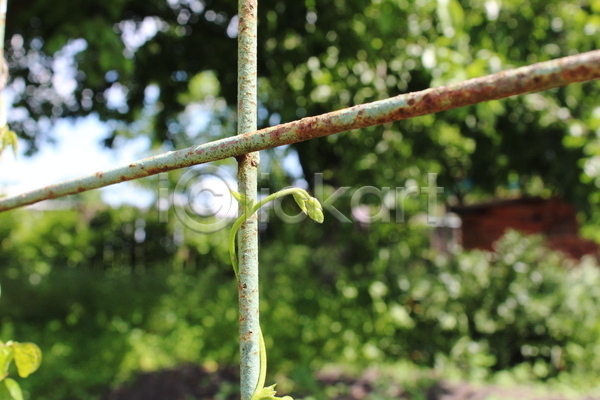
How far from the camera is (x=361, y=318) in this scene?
4430 millimetres

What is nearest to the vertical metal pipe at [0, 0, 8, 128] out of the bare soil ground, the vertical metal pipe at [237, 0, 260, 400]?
the vertical metal pipe at [237, 0, 260, 400]

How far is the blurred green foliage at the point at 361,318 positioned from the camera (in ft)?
13.4

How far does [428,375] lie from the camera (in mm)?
3838

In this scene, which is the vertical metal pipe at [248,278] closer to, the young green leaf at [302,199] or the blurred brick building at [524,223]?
the young green leaf at [302,199]

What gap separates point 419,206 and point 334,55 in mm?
2670

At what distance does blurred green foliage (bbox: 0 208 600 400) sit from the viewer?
4086mm

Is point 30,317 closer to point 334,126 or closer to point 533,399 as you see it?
point 533,399

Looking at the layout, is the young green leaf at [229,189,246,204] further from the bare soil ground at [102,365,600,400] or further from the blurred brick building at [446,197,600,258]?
the blurred brick building at [446,197,600,258]

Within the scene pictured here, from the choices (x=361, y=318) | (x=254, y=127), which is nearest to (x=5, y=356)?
(x=254, y=127)

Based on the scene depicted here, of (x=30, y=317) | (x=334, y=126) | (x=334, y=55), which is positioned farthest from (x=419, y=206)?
(x=334, y=126)

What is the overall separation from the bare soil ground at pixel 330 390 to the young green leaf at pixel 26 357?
2.31 metres

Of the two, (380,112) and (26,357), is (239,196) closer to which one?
(380,112)

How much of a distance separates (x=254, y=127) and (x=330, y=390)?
3023 mm

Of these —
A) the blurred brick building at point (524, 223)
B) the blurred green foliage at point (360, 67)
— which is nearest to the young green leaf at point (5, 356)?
the blurred green foliage at point (360, 67)
